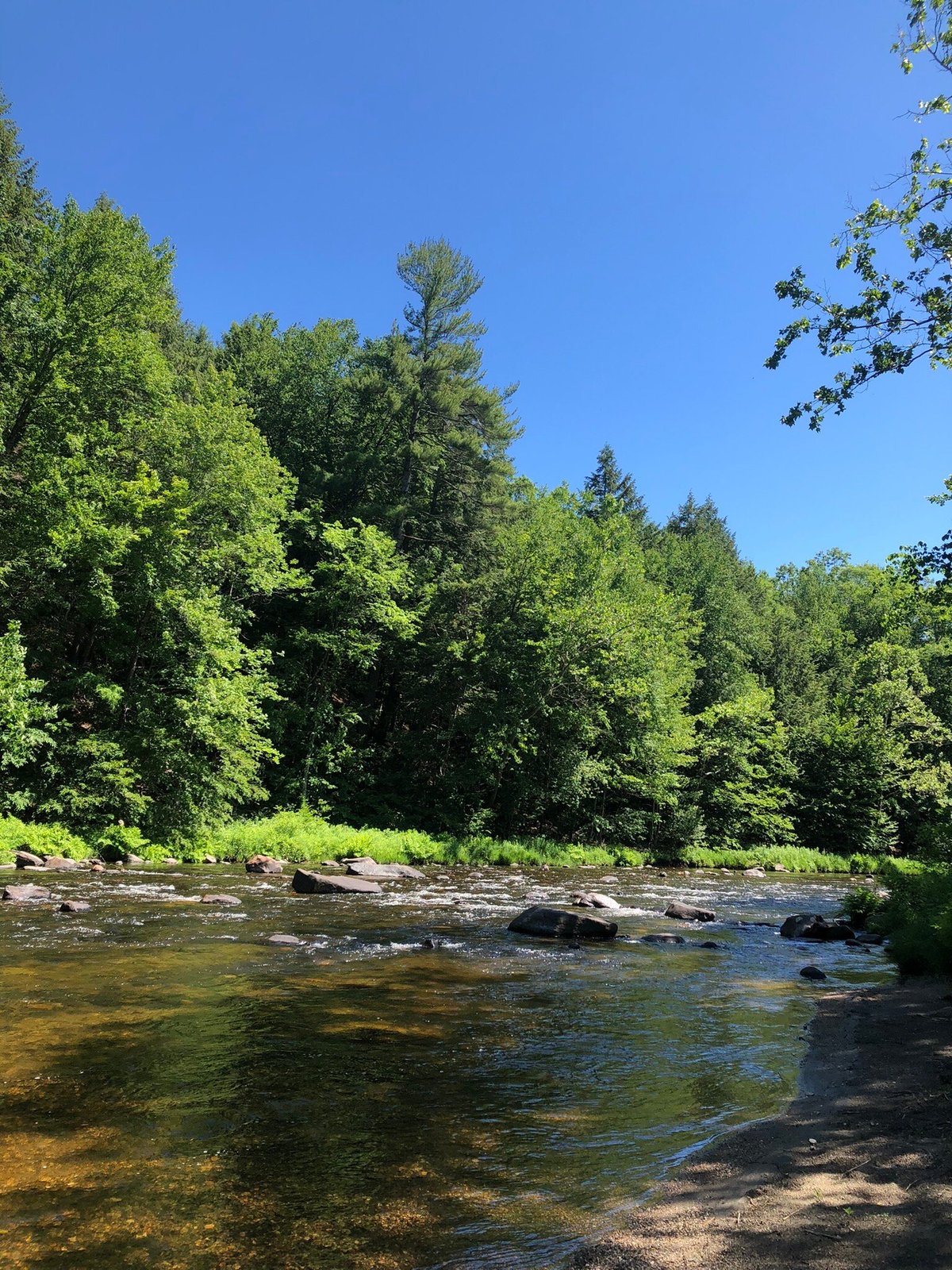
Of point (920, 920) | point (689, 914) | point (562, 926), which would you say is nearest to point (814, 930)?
point (689, 914)

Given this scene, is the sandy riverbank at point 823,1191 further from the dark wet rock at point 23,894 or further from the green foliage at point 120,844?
the green foliage at point 120,844

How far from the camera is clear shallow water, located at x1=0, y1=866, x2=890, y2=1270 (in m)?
3.97

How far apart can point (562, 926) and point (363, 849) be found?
11438 millimetres

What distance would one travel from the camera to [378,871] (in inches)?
821

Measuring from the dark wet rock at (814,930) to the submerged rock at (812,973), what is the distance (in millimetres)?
4042

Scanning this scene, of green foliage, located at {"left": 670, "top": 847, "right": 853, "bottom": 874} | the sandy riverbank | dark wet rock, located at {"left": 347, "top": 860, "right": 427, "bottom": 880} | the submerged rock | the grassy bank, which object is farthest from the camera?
green foliage, located at {"left": 670, "top": 847, "right": 853, "bottom": 874}

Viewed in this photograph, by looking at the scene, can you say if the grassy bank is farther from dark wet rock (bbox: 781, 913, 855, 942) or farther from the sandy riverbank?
the sandy riverbank

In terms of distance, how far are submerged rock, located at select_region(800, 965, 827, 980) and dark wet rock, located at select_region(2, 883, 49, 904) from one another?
12.6m

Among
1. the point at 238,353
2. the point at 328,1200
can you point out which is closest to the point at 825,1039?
the point at 328,1200

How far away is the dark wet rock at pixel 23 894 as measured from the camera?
12969 mm

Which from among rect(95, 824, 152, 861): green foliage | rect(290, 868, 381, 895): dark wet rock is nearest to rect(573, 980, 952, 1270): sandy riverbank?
rect(290, 868, 381, 895): dark wet rock

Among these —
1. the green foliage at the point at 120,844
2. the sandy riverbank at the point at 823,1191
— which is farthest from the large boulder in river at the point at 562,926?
the green foliage at the point at 120,844

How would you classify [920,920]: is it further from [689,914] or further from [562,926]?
[689,914]

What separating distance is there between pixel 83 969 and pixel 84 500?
50.3ft
